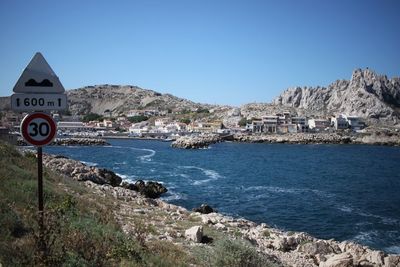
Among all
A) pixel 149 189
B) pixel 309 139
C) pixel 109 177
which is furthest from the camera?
pixel 309 139

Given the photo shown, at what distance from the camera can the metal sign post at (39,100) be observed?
18.4ft

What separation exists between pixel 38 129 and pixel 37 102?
0.50m

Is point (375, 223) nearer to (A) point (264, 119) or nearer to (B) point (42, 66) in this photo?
(B) point (42, 66)

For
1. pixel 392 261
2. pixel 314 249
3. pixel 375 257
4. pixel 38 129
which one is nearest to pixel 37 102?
pixel 38 129

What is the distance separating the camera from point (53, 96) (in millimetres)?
5926

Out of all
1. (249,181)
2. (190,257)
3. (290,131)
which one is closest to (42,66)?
(190,257)

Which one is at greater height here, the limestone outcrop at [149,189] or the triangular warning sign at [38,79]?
the triangular warning sign at [38,79]

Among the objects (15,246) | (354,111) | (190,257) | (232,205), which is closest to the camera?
(15,246)

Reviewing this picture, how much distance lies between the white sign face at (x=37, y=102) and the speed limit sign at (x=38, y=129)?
0.78 feet

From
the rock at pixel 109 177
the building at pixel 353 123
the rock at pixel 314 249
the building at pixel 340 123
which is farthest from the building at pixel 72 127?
the rock at pixel 314 249

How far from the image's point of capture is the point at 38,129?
223 inches

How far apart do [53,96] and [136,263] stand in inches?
136

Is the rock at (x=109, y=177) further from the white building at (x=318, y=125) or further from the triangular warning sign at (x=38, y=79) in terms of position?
the white building at (x=318, y=125)

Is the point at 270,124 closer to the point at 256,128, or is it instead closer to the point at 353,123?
the point at 256,128
